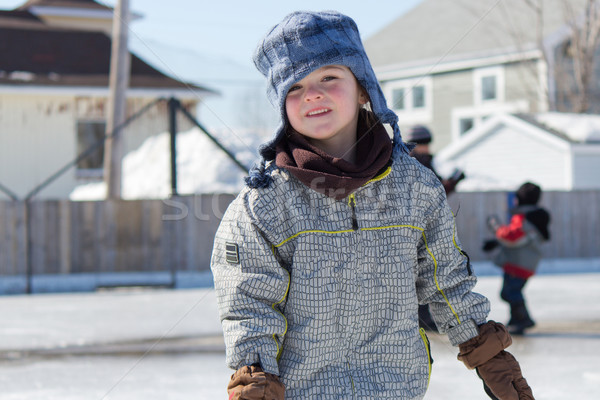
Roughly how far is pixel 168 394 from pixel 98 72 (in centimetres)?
→ 1616

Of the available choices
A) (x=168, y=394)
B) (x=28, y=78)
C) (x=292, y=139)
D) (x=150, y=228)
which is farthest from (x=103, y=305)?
(x=28, y=78)

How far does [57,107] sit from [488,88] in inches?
517

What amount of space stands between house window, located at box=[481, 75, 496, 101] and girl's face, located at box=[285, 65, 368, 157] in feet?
77.8

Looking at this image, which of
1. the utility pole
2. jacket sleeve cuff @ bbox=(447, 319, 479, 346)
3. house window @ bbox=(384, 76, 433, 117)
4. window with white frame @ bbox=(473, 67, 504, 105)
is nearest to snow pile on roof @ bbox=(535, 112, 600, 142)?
window with white frame @ bbox=(473, 67, 504, 105)

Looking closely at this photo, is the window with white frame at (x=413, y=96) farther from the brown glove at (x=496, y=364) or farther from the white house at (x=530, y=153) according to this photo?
the brown glove at (x=496, y=364)

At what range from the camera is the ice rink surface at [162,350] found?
4773 mm

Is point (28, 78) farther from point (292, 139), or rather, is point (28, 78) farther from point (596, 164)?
point (292, 139)

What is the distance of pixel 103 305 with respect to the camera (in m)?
8.84

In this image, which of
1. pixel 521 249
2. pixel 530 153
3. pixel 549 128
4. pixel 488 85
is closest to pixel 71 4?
pixel 488 85

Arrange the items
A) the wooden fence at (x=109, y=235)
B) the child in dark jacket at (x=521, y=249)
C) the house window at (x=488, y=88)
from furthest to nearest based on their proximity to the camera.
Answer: the house window at (x=488, y=88), the wooden fence at (x=109, y=235), the child in dark jacket at (x=521, y=249)

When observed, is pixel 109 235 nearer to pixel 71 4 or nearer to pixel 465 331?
pixel 465 331

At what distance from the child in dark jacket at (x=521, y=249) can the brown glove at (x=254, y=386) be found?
4869mm

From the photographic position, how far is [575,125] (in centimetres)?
1725

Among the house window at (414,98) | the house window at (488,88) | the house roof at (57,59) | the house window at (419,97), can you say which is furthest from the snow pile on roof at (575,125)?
the house window at (419,97)
